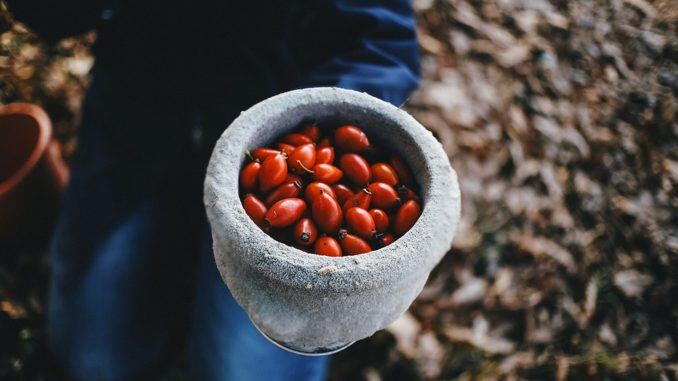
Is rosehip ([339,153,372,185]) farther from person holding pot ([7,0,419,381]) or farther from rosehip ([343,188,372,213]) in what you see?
person holding pot ([7,0,419,381])

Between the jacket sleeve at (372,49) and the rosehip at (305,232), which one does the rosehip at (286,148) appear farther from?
the jacket sleeve at (372,49)

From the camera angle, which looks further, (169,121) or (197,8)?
(169,121)

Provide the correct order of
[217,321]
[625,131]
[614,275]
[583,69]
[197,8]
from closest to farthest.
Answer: [217,321] → [197,8] → [614,275] → [625,131] → [583,69]

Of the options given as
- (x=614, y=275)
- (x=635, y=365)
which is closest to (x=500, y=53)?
(x=614, y=275)

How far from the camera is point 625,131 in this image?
1.90 meters

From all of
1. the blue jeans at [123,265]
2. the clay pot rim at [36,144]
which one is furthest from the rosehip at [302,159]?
the clay pot rim at [36,144]

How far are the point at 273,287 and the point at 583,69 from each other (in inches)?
73.0

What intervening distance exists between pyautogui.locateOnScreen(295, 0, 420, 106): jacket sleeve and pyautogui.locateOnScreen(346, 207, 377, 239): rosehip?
1.31 ft

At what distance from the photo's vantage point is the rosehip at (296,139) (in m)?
0.79

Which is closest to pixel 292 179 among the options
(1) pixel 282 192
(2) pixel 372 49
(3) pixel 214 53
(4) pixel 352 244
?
A: (1) pixel 282 192

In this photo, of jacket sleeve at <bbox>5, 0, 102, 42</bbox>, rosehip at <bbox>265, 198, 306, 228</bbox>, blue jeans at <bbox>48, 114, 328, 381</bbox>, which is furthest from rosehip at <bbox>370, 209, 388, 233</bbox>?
jacket sleeve at <bbox>5, 0, 102, 42</bbox>

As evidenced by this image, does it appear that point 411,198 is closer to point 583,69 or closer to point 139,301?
point 139,301

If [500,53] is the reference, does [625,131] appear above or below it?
below

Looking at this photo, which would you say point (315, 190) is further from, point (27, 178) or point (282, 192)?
point (27, 178)
